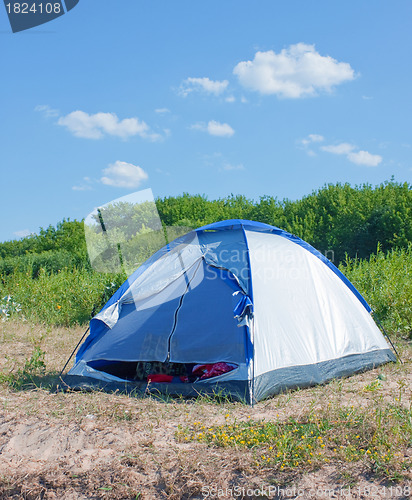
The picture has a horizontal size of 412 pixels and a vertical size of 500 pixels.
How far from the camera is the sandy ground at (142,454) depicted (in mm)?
3162

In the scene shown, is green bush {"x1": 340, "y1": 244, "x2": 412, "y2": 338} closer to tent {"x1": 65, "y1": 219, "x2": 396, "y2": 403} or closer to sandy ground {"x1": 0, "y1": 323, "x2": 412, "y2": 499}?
tent {"x1": 65, "y1": 219, "x2": 396, "y2": 403}

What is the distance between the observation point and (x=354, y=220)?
1547 cm

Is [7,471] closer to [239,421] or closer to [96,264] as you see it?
[239,421]

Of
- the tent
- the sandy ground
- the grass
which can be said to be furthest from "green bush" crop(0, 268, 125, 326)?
the grass

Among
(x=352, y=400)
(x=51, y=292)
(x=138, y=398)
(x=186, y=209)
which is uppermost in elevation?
(x=186, y=209)

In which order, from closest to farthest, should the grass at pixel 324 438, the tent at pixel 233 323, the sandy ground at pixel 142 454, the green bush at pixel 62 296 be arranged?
the sandy ground at pixel 142 454 → the grass at pixel 324 438 → the tent at pixel 233 323 → the green bush at pixel 62 296

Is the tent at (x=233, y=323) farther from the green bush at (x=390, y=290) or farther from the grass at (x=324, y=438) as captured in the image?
the green bush at (x=390, y=290)

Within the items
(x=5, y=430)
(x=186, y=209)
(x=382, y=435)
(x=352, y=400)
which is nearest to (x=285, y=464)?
(x=382, y=435)

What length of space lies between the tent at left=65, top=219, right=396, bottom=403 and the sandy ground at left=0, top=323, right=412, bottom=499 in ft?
0.99

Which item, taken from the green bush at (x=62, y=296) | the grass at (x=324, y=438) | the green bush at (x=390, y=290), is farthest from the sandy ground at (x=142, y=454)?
the green bush at (x=62, y=296)

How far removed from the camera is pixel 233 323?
5.24m

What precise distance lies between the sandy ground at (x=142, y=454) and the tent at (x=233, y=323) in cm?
30

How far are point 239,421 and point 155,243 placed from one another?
27.0 ft

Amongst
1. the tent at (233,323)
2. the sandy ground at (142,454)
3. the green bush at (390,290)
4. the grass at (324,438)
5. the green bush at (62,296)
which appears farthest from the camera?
the green bush at (62,296)
